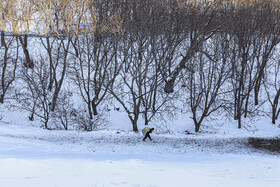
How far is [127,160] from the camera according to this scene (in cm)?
1034

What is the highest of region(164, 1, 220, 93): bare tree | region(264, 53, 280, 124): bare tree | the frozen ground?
region(164, 1, 220, 93): bare tree

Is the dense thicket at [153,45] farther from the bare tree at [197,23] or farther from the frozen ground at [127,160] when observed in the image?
the frozen ground at [127,160]

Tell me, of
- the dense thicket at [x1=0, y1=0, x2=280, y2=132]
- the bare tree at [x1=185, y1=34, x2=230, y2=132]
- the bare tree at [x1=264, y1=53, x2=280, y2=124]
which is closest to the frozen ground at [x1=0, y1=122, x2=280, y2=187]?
the bare tree at [x1=264, y1=53, x2=280, y2=124]

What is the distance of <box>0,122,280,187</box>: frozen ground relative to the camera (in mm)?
7801

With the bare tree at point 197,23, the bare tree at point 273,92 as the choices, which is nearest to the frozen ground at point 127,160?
the bare tree at point 273,92

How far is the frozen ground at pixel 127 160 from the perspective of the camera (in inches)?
307

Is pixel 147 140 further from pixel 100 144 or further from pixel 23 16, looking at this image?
pixel 23 16

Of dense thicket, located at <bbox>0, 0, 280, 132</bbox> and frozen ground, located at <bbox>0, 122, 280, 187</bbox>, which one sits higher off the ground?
dense thicket, located at <bbox>0, 0, 280, 132</bbox>

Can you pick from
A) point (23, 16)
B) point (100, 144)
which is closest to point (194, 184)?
point (100, 144)

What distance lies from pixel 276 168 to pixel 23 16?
74.4 feet

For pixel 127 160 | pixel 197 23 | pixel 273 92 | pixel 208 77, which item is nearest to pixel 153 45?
pixel 208 77

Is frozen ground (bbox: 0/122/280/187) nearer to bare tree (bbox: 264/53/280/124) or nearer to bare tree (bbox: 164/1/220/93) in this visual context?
bare tree (bbox: 264/53/280/124)

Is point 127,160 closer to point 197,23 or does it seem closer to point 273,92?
point 197,23

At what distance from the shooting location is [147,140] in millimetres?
15773
